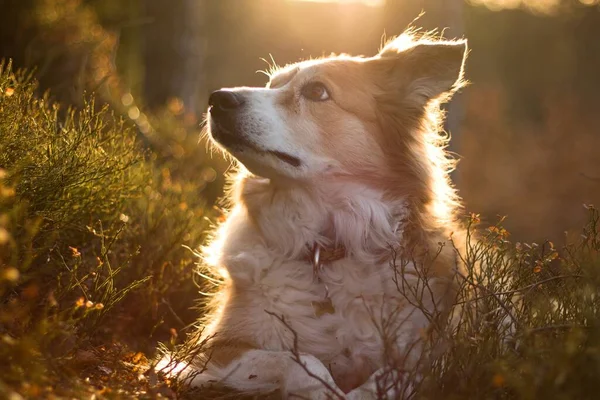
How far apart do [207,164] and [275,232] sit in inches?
212

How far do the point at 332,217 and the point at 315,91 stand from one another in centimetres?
77

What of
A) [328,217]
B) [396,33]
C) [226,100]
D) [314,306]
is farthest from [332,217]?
[396,33]

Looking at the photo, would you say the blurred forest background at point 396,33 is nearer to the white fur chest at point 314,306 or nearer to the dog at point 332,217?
the dog at point 332,217

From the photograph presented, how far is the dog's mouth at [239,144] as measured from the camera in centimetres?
344

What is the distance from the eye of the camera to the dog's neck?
346 centimetres

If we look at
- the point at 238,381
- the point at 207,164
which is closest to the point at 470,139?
the point at 207,164

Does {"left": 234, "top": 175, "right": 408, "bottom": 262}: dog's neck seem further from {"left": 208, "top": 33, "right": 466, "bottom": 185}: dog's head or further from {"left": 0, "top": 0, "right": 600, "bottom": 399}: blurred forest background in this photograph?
{"left": 0, "top": 0, "right": 600, "bottom": 399}: blurred forest background

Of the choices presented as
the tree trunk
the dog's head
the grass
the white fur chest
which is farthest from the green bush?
the tree trunk

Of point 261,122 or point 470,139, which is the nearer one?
point 261,122

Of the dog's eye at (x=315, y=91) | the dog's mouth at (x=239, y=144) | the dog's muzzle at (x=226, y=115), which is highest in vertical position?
the dog's eye at (x=315, y=91)

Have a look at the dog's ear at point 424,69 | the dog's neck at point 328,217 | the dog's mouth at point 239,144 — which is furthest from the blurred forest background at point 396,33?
the dog's mouth at point 239,144

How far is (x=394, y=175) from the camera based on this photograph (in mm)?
3654

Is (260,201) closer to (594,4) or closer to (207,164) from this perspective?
(207,164)

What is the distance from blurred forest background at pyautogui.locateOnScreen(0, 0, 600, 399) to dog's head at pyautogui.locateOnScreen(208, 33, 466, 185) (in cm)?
72
